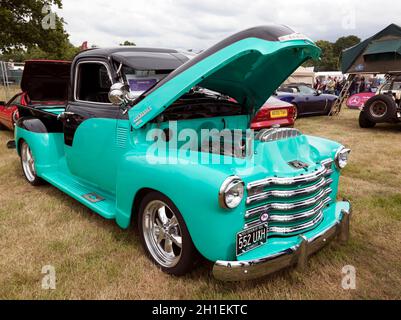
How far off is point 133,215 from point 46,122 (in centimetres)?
247

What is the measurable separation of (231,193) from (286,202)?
0.57 metres

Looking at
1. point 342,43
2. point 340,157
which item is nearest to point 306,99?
point 340,157

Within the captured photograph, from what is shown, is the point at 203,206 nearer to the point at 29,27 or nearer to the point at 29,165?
the point at 29,165

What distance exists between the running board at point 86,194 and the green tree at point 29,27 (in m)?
14.8

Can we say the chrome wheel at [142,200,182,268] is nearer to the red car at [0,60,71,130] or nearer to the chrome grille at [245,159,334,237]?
the chrome grille at [245,159,334,237]

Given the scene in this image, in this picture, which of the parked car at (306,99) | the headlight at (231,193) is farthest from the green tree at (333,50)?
the headlight at (231,193)

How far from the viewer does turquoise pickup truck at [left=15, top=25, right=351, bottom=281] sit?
2.48 m

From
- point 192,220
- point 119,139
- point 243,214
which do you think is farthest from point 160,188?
point 119,139

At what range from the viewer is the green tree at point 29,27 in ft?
55.4

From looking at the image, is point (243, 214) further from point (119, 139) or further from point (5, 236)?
point (5, 236)

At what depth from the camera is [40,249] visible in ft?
11.2

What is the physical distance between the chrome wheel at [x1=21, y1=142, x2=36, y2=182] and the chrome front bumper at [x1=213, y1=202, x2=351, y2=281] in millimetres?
3944

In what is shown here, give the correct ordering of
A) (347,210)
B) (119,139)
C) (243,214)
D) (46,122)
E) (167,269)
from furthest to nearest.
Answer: (46,122), (119,139), (347,210), (167,269), (243,214)

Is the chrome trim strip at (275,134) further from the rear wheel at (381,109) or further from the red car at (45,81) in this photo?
the rear wheel at (381,109)
